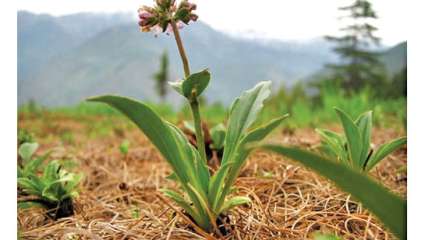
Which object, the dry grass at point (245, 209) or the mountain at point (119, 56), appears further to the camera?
the mountain at point (119, 56)

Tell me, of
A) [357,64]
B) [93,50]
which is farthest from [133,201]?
[357,64]

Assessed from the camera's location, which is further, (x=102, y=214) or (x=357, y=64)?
(x=357, y=64)

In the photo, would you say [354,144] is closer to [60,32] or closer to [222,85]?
[60,32]

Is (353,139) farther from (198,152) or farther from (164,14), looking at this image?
(164,14)

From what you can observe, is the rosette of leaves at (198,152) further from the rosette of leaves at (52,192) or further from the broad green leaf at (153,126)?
the rosette of leaves at (52,192)

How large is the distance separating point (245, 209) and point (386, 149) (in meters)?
0.36

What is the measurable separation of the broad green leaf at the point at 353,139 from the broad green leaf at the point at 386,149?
3 cm

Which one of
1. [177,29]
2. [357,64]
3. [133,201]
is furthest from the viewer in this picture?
[357,64]

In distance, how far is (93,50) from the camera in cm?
514

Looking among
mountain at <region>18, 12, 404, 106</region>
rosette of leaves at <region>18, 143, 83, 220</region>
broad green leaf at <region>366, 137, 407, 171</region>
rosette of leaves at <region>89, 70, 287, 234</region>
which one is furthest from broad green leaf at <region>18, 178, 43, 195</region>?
broad green leaf at <region>366, 137, 407, 171</region>

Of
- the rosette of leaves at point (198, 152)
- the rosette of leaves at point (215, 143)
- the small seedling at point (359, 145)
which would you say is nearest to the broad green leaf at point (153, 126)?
the rosette of leaves at point (198, 152)

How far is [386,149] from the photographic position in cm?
125

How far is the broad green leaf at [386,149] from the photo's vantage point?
1.23 metres

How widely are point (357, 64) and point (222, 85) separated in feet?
14.1
